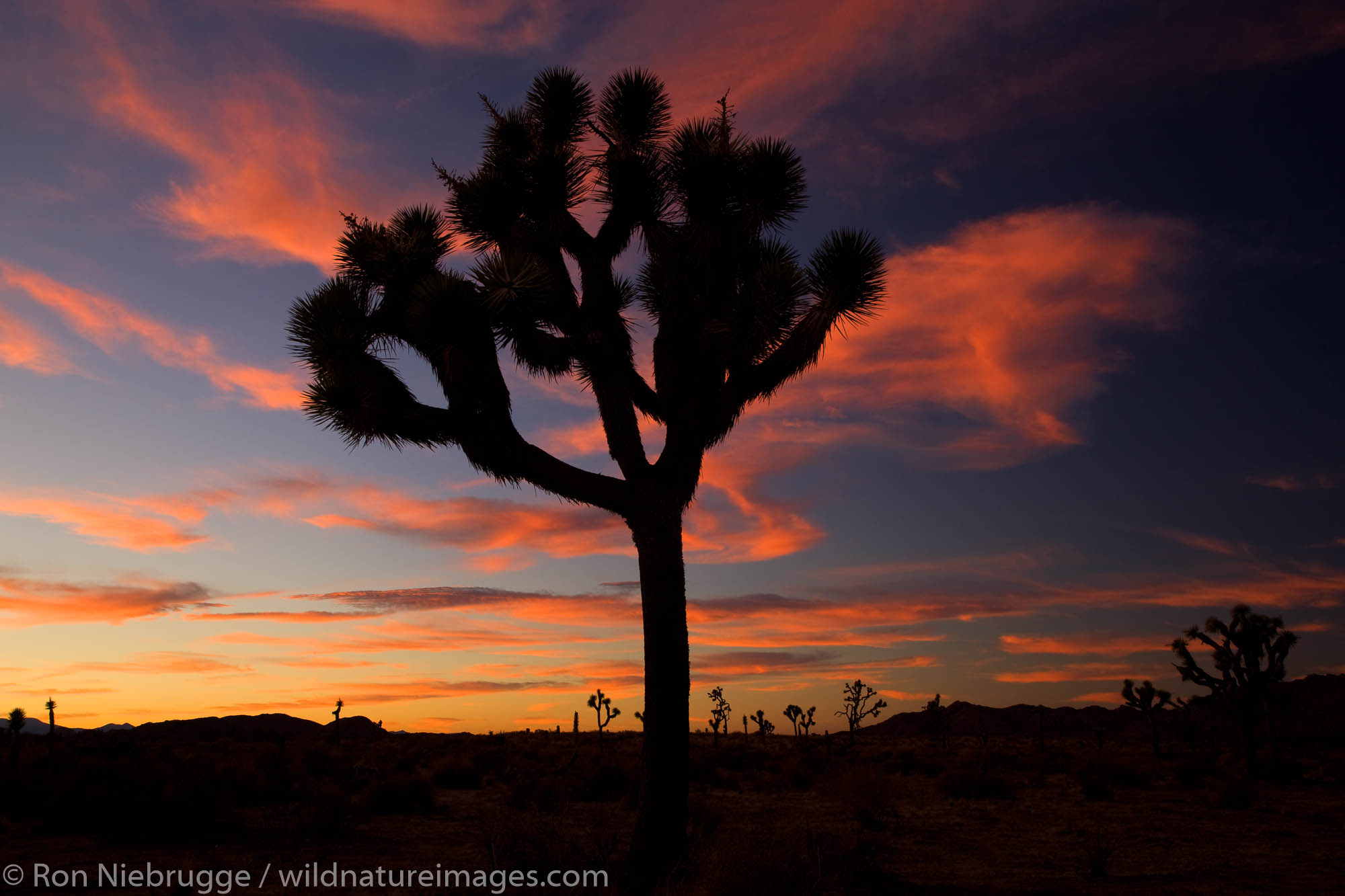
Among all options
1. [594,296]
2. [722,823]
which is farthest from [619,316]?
[722,823]

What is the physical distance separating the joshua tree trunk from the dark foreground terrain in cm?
42

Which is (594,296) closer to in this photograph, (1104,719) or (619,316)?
(619,316)

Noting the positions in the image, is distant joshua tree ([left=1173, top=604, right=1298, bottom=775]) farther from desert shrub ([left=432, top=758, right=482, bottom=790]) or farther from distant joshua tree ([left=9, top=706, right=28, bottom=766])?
distant joshua tree ([left=9, top=706, right=28, bottom=766])

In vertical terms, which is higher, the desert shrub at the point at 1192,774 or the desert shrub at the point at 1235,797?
the desert shrub at the point at 1235,797

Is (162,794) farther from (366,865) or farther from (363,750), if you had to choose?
(363,750)

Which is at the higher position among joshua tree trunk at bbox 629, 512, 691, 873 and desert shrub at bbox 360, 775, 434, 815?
joshua tree trunk at bbox 629, 512, 691, 873

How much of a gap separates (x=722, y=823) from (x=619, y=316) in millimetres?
8769

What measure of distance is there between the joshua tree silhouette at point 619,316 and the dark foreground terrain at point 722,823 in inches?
87.0

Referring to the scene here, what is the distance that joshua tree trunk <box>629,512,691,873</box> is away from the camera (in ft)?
29.8

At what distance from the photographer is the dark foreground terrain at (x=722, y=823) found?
9609 millimetres

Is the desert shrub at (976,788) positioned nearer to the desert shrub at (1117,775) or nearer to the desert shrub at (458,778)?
the desert shrub at (1117,775)

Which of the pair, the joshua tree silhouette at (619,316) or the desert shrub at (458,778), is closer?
the joshua tree silhouette at (619,316)

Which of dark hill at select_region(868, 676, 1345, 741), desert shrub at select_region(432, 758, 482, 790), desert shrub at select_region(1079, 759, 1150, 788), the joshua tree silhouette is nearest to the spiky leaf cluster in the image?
the joshua tree silhouette

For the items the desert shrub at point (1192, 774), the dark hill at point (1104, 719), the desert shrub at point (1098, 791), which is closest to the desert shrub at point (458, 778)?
the desert shrub at point (1098, 791)
